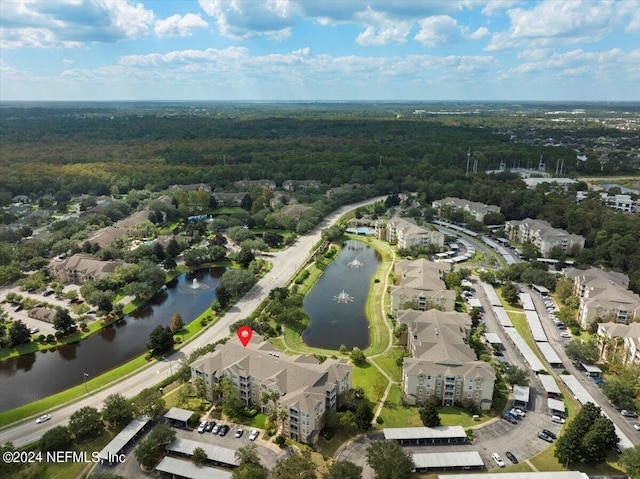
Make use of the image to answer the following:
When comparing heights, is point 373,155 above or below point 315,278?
above

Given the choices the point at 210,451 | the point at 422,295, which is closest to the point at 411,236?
the point at 422,295

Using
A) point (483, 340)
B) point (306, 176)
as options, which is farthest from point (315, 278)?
point (306, 176)

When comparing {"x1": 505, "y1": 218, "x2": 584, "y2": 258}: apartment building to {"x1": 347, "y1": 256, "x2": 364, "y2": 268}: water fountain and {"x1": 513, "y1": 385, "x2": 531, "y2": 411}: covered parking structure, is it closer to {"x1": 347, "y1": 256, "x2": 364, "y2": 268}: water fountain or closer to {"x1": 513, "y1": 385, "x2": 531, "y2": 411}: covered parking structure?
{"x1": 347, "y1": 256, "x2": 364, "y2": 268}: water fountain

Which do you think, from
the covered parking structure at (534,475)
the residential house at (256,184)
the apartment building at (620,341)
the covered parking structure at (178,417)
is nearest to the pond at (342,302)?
the covered parking structure at (178,417)

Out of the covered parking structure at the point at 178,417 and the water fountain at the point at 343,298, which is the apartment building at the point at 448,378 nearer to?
the covered parking structure at the point at 178,417

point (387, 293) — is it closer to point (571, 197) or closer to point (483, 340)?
point (483, 340)

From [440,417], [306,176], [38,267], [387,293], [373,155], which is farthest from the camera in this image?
[373,155]

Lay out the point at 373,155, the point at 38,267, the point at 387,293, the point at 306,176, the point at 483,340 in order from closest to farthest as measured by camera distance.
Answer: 1. the point at 483,340
2. the point at 387,293
3. the point at 38,267
4. the point at 306,176
5. the point at 373,155

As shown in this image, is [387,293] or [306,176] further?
[306,176]
